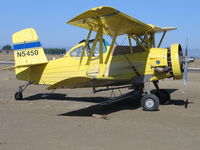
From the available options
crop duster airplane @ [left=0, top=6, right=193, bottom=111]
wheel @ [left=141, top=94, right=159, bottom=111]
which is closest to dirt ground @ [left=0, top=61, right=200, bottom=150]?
wheel @ [left=141, top=94, right=159, bottom=111]

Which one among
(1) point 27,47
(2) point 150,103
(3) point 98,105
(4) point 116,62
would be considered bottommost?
(3) point 98,105

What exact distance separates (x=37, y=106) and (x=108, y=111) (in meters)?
2.53

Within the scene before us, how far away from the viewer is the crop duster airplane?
818cm

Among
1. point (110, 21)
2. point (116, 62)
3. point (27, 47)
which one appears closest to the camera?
point (110, 21)

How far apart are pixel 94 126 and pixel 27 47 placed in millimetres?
5535

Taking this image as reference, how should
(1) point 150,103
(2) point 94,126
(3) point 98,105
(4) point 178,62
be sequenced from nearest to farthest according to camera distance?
(2) point 94,126
(4) point 178,62
(1) point 150,103
(3) point 98,105

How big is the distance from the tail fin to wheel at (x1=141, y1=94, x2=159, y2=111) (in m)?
4.41

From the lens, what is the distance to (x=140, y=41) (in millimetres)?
9672

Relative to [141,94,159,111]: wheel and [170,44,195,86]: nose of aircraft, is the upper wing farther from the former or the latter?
[141,94,159,111]: wheel

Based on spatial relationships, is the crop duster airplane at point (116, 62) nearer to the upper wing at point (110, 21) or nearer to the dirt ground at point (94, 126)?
the upper wing at point (110, 21)

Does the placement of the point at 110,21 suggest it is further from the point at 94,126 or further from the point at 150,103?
the point at 94,126

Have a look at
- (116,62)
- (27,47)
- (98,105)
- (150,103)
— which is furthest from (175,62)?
(27,47)

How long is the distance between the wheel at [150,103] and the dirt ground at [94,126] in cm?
28

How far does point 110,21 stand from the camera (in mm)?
8141
